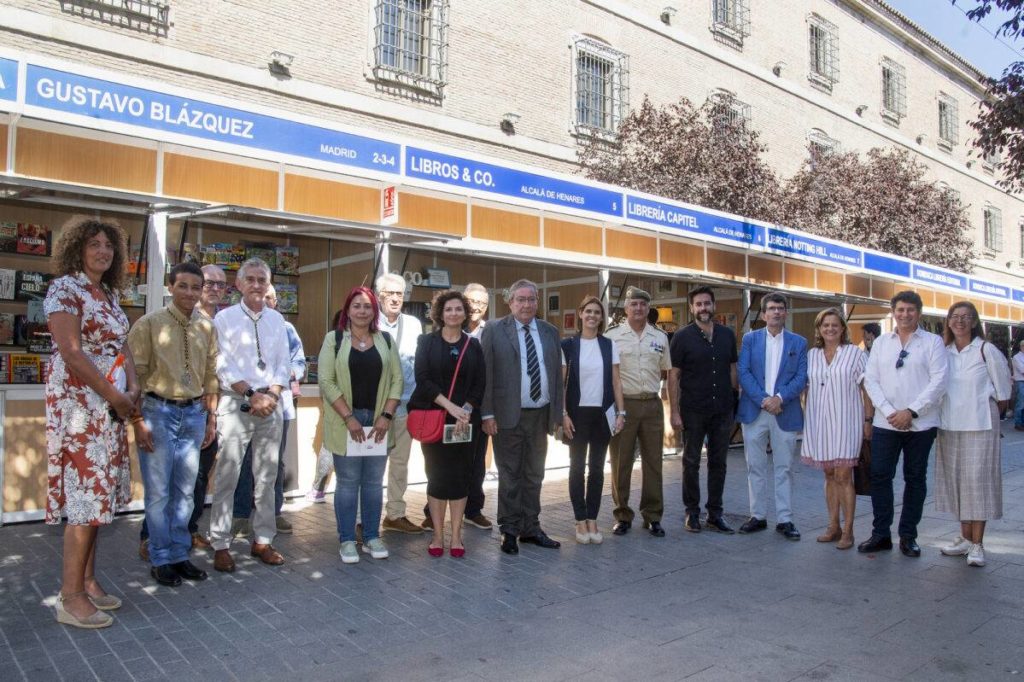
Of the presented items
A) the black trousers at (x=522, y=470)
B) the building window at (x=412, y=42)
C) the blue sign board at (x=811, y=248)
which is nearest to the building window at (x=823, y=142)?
the blue sign board at (x=811, y=248)

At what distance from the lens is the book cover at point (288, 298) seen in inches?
363

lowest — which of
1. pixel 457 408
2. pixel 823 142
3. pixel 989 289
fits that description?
pixel 457 408

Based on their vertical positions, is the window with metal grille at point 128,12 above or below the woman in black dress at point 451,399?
above

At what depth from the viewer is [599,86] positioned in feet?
54.0

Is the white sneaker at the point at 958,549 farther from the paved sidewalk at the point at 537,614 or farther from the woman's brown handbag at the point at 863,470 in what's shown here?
the woman's brown handbag at the point at 863,470

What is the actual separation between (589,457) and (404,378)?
1603 millimetres

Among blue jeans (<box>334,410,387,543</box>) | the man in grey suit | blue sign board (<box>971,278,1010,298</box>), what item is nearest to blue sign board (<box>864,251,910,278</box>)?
blue sign board (<box>971,278,1010,298</box>)

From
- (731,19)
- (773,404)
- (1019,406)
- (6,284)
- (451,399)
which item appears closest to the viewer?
(451,399)

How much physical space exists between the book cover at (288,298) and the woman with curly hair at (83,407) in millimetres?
4947

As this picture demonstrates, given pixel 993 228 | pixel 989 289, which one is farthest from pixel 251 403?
pixel 993 228

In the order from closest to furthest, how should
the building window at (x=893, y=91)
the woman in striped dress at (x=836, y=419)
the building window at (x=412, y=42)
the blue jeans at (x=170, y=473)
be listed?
the blue jeans at (x=170, y=473), the woman in striped dress at (x=836, y=419), the building window at (x=412, y=42), the building window at (x=893, y=91)

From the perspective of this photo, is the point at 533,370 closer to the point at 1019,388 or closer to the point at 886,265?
the point at 1019,388

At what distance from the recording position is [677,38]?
711 inches

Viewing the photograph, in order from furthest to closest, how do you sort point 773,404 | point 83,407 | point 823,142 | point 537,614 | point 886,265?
point 823,142
point 886,265
point 773,404
point 537,614
point 83,407
